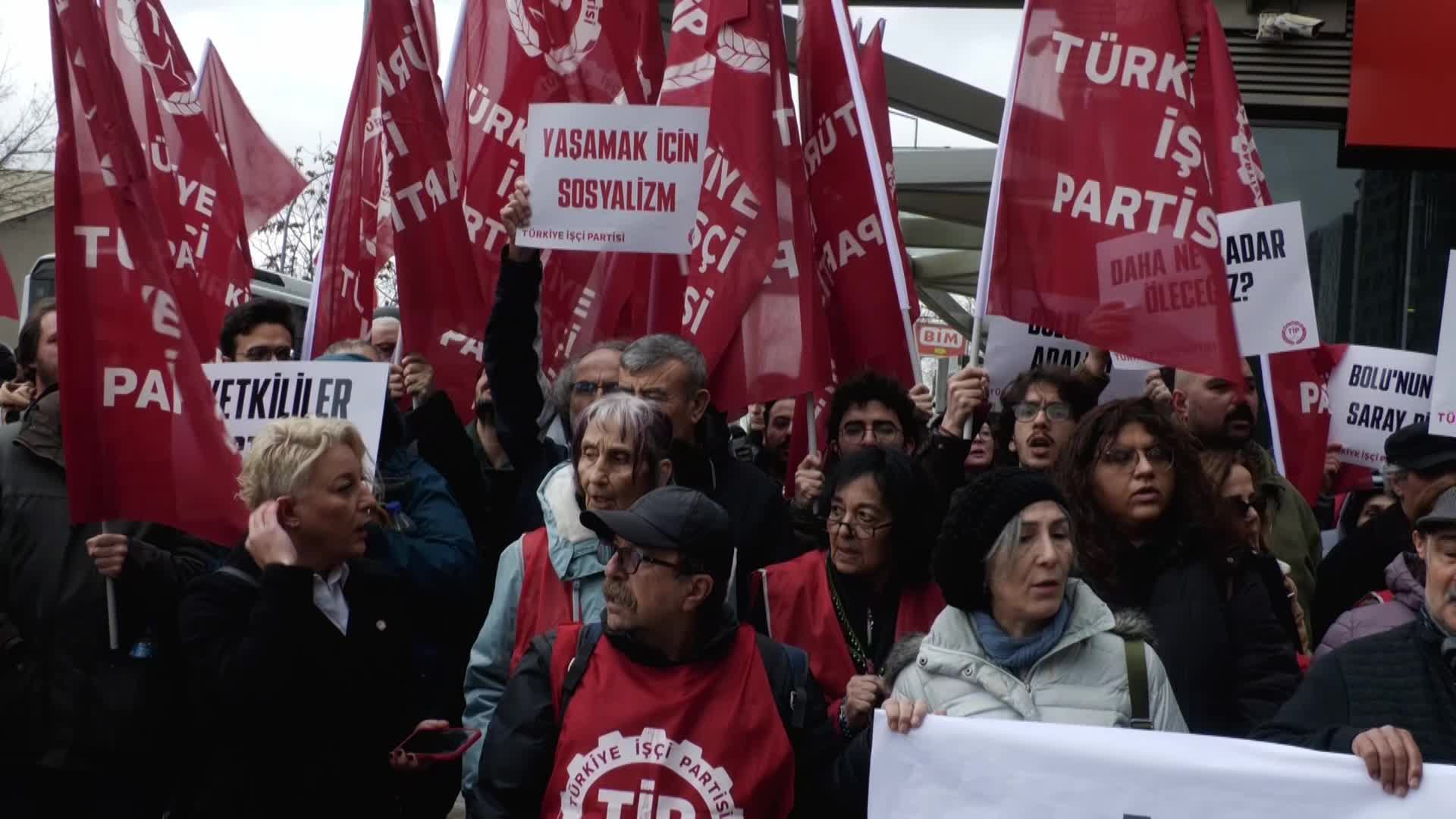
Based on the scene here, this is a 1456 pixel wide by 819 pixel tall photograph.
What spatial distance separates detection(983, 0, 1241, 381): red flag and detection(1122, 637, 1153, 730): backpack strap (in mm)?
1795

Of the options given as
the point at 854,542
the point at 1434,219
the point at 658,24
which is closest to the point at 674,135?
the point at 658,24

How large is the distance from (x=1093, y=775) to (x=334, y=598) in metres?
1.75

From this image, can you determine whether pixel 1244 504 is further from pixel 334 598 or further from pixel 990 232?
pixel 334 598

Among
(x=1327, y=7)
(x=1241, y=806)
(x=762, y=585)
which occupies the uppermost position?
(x=1327, y=7)

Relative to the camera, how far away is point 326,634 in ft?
12.9

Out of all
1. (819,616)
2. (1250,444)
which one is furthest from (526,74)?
(819,616)

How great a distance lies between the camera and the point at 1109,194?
5586 millimetres

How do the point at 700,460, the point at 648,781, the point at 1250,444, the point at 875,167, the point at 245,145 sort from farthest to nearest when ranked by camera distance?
1. the point at 245,145
2. the point at 875,167
3. the point at 1250,444
4. the point at 700,460
5. the point at 648,781

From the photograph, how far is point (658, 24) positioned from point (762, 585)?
338 centimetres

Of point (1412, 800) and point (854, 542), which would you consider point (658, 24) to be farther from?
point (1412, 800)

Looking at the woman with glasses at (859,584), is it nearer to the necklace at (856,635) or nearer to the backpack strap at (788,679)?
the necklace at (856,635)

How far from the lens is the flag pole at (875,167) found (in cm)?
651

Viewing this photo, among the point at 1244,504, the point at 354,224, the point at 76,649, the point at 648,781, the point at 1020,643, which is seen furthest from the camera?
the point at 354,224

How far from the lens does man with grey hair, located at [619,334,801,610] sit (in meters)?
4.90
